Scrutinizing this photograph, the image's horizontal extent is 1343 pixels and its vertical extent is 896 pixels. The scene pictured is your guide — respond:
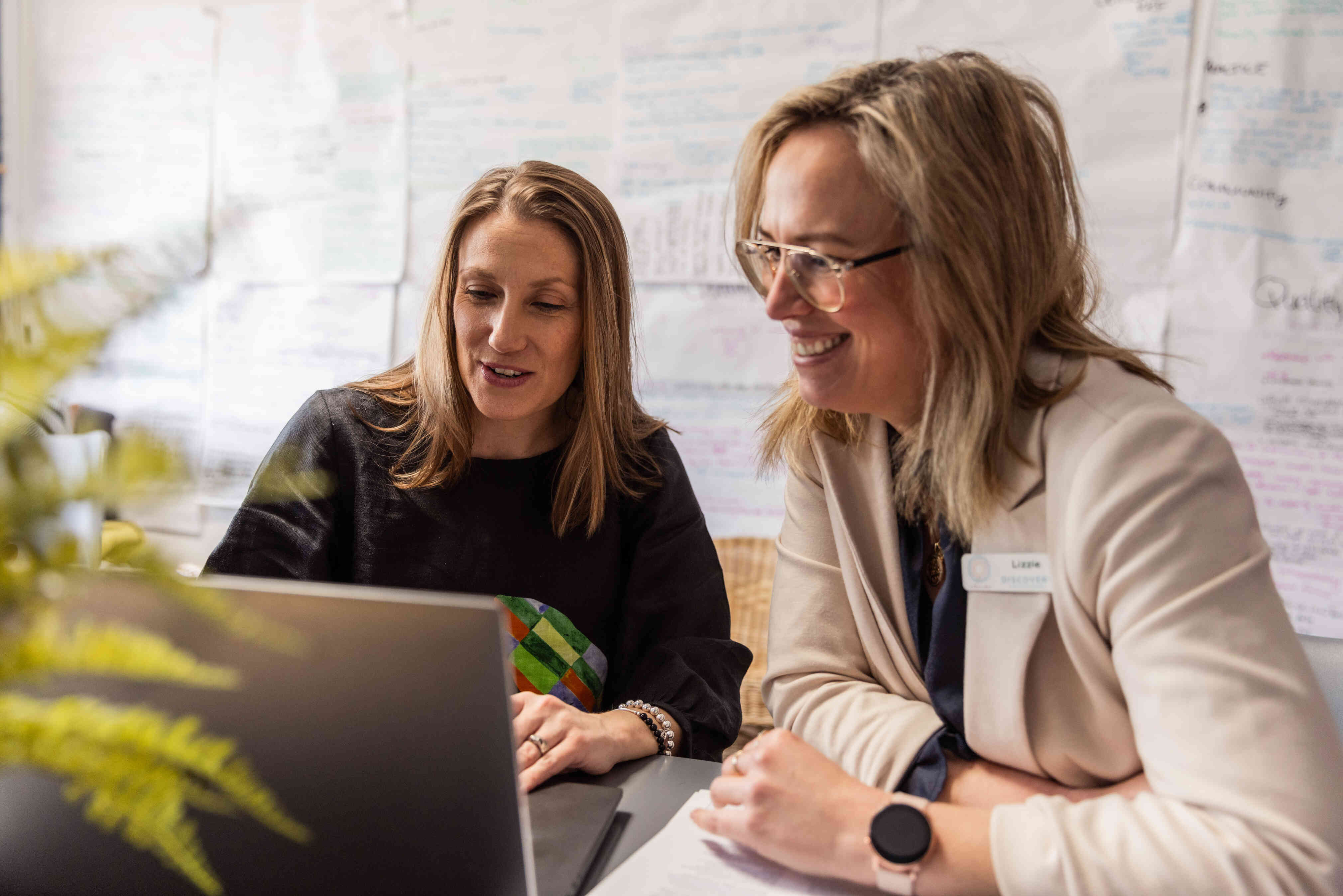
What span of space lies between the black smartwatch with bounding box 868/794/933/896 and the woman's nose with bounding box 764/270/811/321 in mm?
515

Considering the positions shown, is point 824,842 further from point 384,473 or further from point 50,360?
point 384,473

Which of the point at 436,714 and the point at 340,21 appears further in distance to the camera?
the point at 340,21

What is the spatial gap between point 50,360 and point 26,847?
0.50 m

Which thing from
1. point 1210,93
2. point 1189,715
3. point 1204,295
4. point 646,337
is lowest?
point 1189,715

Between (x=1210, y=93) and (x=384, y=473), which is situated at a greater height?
(x=1210, y=93)

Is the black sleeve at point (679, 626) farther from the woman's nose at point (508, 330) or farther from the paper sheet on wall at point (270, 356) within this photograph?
the paper sheet on wall at point (270, 356)

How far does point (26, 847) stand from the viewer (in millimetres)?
659

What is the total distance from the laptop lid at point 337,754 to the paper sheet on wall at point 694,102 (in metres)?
2.26

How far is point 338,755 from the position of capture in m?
0.59

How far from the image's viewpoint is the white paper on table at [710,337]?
2734mm

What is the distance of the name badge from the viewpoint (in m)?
0.91

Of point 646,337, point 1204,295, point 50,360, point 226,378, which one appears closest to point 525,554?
point 50,360

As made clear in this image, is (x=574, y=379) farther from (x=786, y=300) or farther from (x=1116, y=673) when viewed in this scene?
(x=1116, y=673)

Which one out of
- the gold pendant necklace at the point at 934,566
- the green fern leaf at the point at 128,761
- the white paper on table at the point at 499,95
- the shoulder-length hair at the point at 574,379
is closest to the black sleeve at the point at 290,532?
the shoulder-length hair at the point at 574,379
